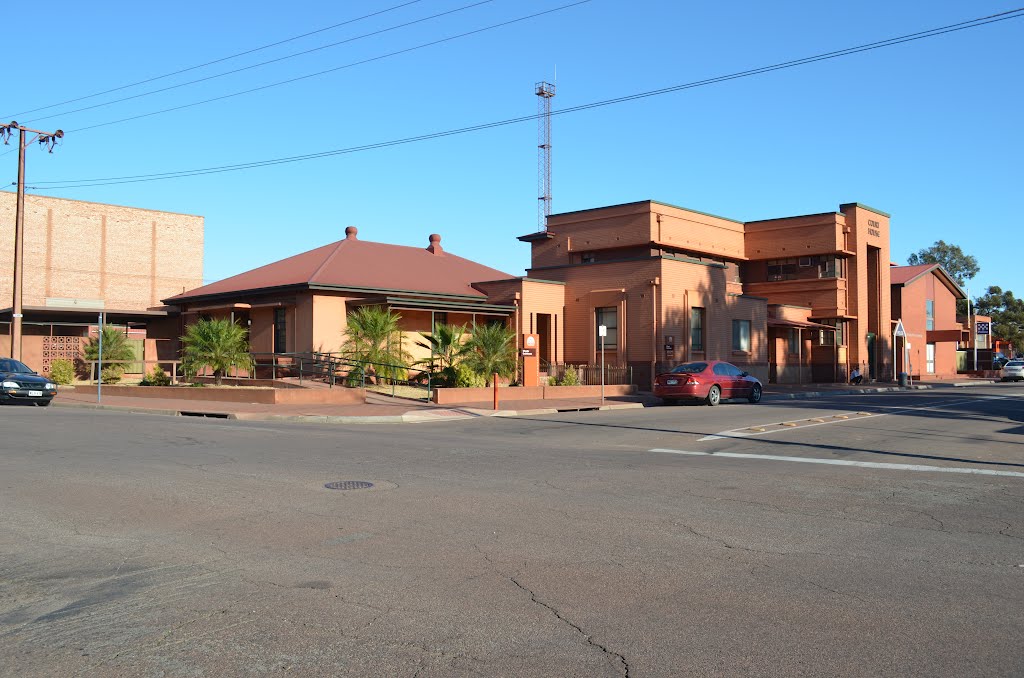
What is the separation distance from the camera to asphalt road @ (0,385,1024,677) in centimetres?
484

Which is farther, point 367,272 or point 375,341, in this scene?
point 367,272

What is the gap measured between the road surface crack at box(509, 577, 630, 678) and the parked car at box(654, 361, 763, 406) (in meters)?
21.6

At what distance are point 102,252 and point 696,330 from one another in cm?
4549

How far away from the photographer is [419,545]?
737 cm

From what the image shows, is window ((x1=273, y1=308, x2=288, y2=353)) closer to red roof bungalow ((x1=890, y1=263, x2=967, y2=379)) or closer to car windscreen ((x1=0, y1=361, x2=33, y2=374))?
car windscreen ((x1=0, y1=361, x2=33, y2=374))

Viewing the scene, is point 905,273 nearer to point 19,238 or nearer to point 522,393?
point 522,393

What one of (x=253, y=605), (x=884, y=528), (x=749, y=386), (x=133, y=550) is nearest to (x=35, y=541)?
(x=133, y=550)

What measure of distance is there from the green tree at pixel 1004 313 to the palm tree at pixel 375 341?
264 ft

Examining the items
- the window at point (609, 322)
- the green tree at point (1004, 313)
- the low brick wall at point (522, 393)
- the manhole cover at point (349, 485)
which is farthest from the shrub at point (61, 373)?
the green tree at point (1004, 313)

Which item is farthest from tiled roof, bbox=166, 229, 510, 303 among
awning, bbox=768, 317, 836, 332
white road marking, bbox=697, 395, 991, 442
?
white road marking, bbox=697, 395, 991, 442

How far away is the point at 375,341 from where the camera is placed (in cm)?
2884

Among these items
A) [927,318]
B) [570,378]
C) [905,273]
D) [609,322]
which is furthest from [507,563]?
[927,318]

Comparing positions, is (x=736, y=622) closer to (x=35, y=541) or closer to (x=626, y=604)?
(x=626, y=604)

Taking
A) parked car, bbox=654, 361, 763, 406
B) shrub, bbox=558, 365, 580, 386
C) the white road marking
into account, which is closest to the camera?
the white road marking
